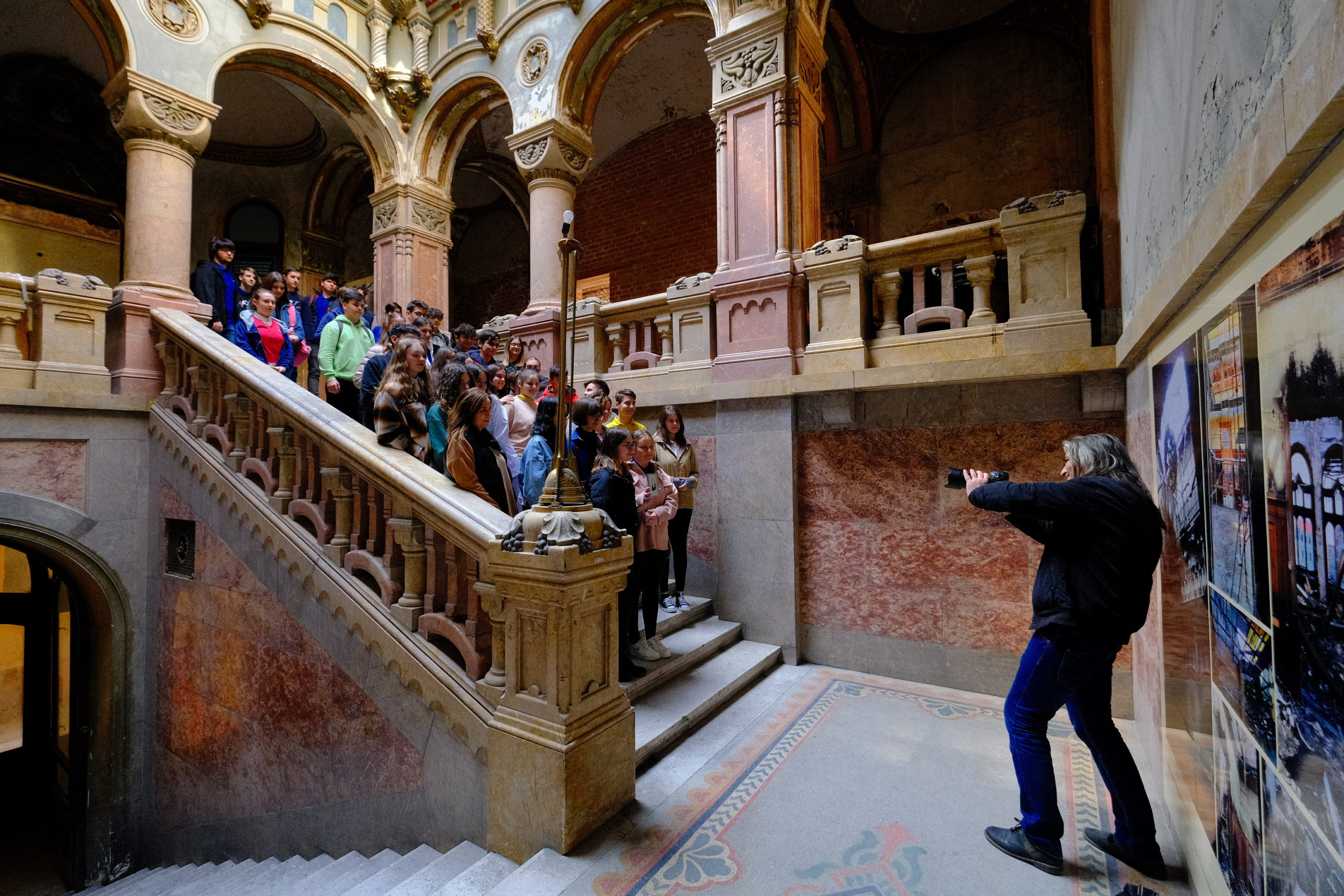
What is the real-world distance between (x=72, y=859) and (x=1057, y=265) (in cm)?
1028

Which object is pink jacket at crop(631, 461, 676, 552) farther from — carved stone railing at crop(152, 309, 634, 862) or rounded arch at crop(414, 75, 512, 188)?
rounded arch at crop(414, 75, 512, 188)

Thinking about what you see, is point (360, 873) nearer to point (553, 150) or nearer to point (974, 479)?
point (974, 479)

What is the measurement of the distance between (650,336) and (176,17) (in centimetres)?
645

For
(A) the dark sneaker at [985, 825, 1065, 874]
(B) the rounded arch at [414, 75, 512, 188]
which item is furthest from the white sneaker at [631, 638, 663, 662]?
(B) the rounded arch at [414, 75, 512, 188]

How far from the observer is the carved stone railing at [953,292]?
4.23 m

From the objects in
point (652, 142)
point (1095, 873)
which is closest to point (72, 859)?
point (1095, 873)

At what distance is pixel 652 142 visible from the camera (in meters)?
11.4

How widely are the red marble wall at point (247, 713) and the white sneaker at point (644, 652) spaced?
4.94 feet

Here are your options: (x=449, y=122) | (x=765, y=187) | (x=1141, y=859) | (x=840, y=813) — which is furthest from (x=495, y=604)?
(x=449, y=122)

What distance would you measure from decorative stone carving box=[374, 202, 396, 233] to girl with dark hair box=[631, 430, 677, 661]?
6.89m

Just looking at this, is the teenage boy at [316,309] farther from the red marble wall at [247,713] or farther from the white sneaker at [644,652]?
the white sneaker at [644,652]

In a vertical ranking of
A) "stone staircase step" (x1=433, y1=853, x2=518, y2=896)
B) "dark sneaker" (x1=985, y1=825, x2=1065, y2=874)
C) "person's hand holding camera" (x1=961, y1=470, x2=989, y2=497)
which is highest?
"person's hand holding camera" (x1=961, y1=470, x2=989, y2=497)

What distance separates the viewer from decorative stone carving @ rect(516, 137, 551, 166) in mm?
7746

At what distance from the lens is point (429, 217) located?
9.41m
